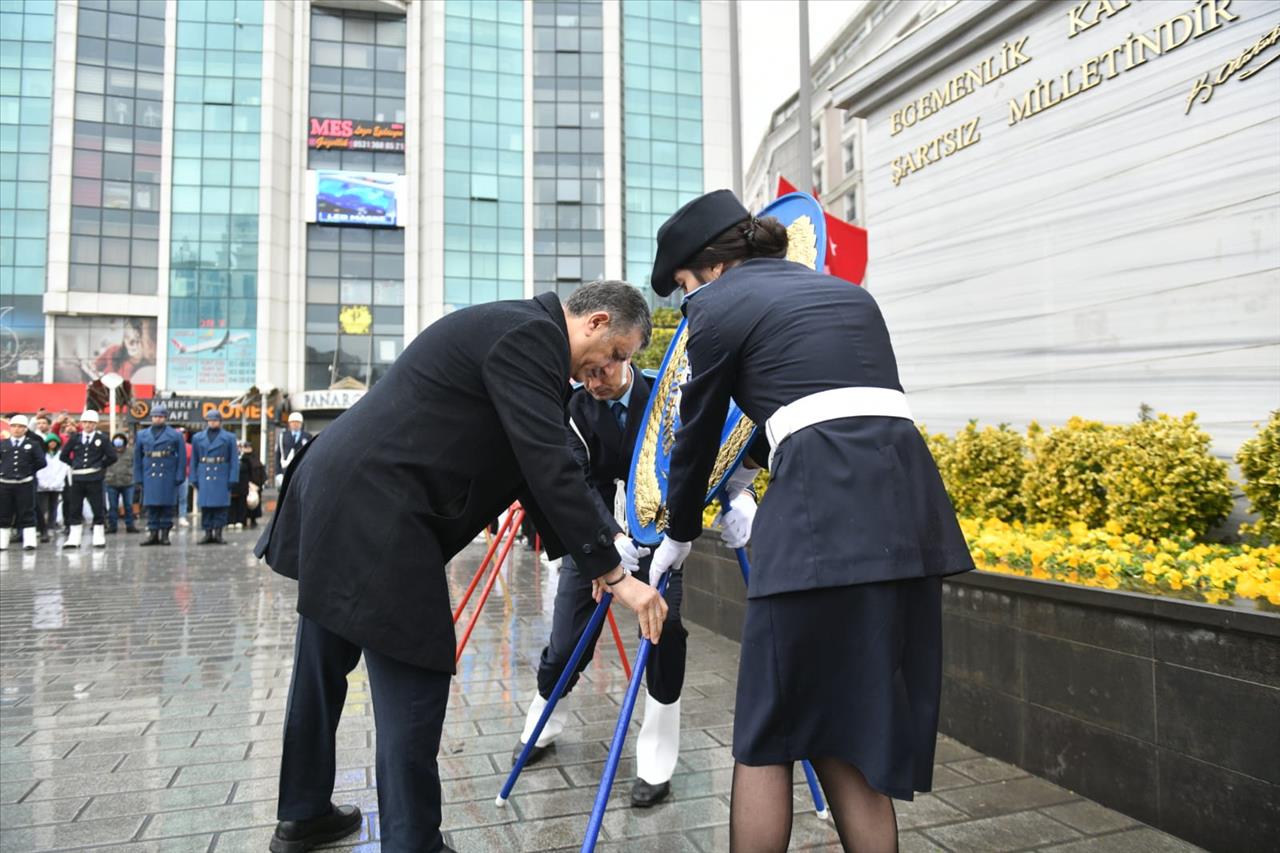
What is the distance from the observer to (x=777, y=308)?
2.05 m

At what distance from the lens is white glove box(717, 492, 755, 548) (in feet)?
10.1

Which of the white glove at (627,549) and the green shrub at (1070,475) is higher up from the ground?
the green shrub at (1070,475)

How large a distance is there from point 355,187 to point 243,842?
45.0m

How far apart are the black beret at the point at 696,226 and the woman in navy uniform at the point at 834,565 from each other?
0.29 metres

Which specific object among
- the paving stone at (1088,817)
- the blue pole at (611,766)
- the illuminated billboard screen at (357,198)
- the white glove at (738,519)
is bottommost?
the paving stone at (1088,817)

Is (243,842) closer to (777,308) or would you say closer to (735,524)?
(735,524)

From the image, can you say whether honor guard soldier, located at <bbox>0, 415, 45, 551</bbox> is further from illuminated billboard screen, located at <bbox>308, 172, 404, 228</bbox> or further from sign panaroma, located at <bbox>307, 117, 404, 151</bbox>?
sign panaroma, located at <bbox>307, 117, 404, 151</bbox>

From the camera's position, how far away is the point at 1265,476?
338 cm

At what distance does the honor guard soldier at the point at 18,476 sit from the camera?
12.9 meters

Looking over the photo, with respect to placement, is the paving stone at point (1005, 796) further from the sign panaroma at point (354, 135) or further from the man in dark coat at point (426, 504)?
the sign panaroma at point (354, 135)

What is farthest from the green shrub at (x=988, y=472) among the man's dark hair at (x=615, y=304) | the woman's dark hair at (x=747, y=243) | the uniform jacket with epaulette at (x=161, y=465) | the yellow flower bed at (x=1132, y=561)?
the uniform jacket with epaulette at (x=161, y=465)

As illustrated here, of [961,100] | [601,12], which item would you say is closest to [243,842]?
[961,100]

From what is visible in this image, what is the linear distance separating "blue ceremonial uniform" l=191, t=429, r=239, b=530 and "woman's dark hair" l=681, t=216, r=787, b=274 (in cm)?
1431

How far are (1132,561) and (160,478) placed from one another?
48.0ft
